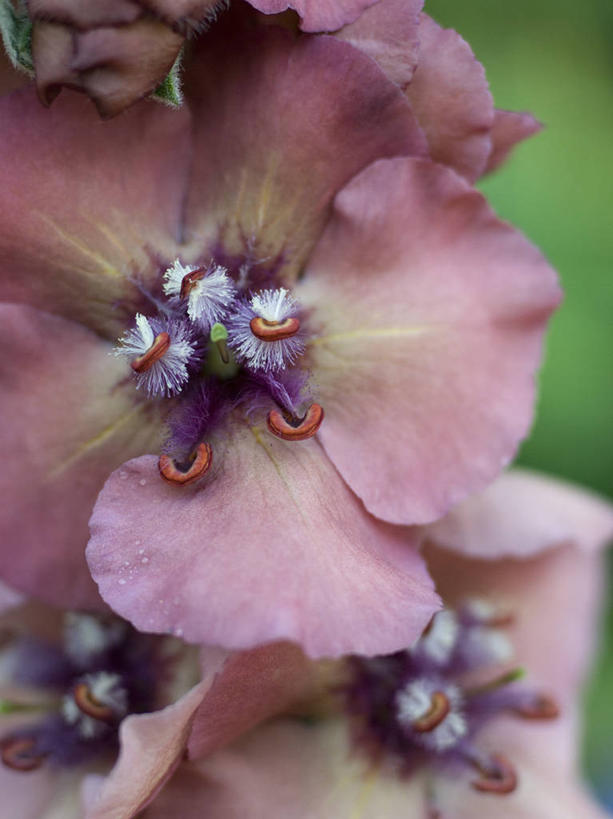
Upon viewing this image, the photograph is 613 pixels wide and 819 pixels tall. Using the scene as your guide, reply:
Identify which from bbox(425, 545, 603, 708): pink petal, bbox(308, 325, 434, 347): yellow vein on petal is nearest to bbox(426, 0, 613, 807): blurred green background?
bbox(425, 545, 603, 708): pink petal

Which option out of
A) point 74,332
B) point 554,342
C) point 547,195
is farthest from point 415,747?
point 547,195

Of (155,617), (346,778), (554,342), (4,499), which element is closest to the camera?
(155,617)

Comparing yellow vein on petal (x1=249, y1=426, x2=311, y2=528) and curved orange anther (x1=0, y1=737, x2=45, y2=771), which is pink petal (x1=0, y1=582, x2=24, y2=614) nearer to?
curved orange anther (x1=0, y1=737, x2=45, y2=771)

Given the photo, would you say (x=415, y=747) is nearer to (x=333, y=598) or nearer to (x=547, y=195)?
(x=333, y=598)

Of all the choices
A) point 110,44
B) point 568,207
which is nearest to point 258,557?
point 110,44

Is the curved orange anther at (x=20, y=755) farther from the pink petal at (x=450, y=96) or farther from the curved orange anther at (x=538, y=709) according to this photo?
the pink petal at (x=450, y=96)

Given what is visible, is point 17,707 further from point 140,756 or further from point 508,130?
point 508,130
